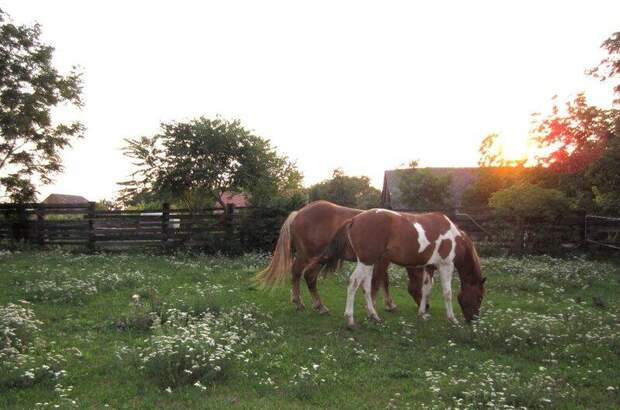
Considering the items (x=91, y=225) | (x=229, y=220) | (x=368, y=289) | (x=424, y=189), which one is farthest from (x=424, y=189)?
(x=368, y=289)

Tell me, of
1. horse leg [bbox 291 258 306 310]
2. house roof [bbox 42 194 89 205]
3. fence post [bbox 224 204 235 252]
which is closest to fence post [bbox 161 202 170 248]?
fence post [bbox 224 204 235 252]

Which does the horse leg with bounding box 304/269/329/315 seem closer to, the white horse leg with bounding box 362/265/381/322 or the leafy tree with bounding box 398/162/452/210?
the white horse leg with bounding box 362/265/381/322

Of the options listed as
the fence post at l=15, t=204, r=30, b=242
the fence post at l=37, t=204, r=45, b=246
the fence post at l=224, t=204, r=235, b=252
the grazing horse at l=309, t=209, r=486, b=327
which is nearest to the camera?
the grazing horse at l=309, t=209, r=486, b=327

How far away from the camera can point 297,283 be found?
9656 millimetres

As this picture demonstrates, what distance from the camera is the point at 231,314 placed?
7777 mm

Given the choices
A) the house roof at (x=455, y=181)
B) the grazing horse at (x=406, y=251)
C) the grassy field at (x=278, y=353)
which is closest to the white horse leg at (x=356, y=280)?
the grazing horse at (x=406, y=251)

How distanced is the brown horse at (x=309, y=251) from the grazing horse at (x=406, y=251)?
52 centimetres

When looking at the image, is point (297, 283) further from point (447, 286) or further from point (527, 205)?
point (527, 205)

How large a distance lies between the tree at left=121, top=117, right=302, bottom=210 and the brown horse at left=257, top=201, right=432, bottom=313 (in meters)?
10.1

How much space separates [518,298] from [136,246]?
13.3 metres

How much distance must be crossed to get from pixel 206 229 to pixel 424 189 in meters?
16.6

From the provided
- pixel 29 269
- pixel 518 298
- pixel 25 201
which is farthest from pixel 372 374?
pixel 25 201

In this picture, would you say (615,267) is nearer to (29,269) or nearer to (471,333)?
(471,333)

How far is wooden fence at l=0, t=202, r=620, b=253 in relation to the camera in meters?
17.9
